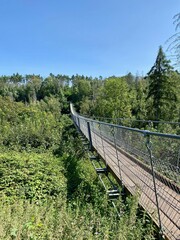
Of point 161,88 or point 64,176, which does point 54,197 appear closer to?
point 64,176

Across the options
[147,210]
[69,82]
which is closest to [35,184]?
[147,210]

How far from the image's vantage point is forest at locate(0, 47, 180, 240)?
8.93 ft

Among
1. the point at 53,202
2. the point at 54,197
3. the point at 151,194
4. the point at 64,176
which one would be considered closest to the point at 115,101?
the point at 64,176

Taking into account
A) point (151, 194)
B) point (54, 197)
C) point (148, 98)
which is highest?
point (148, 98)

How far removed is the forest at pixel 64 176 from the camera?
2721 mm

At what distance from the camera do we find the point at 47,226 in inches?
132

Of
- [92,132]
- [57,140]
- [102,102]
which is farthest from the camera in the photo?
[102,102]

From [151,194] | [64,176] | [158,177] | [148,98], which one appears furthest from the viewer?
[148,98]

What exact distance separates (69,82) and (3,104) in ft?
170

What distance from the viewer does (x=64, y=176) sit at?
7492mm

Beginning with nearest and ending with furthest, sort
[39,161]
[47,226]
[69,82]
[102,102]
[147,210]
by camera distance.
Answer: [147,210] < [47,226] < [39,161] < [102,102] < [69,82]

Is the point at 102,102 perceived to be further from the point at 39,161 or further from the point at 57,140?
the point at 39,161

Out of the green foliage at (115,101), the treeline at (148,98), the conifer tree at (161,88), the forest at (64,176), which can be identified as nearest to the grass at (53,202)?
the forest at (64,176)

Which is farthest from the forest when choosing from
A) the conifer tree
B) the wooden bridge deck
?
the wooden bridge deck
